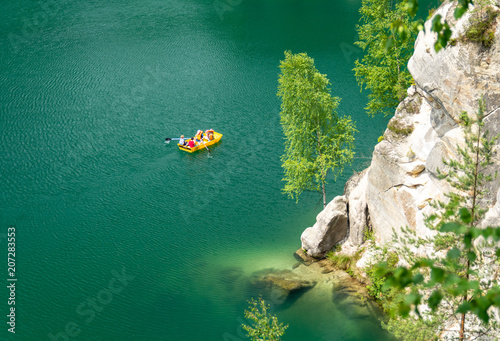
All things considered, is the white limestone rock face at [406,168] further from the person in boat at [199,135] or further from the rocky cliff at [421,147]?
the person in boat at [199,135]

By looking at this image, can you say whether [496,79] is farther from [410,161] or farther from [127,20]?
[127,20]

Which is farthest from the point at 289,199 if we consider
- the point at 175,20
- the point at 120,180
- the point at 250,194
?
the point at 175,20

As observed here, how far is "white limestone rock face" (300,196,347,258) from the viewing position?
1061 inches

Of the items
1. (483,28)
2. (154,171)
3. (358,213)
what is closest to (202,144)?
(154,171)

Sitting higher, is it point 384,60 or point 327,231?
point 384,60

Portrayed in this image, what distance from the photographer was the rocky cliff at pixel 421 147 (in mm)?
18203

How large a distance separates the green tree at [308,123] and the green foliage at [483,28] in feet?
32.3

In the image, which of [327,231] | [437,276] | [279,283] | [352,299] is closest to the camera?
[437,276]

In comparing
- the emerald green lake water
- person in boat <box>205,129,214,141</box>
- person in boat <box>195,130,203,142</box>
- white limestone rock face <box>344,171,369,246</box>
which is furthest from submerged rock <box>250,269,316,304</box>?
person in boat <box>195,130,203,142</box>

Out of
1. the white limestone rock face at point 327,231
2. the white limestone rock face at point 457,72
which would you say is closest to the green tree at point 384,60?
the white limestone rock face at point 327,231

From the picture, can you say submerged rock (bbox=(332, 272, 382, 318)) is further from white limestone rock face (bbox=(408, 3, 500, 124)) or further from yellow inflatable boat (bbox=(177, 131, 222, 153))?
yellow inflatable boat (bbox=(177, 131, 222, 153))

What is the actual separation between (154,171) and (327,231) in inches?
604

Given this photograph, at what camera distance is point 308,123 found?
27.8m

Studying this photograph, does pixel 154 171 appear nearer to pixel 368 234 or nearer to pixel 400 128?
pixel 368 234
